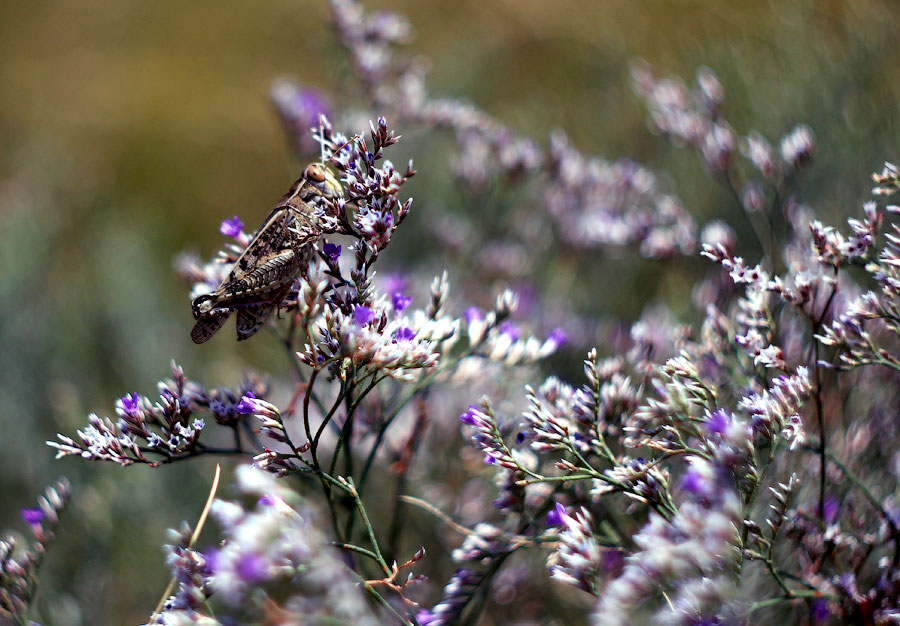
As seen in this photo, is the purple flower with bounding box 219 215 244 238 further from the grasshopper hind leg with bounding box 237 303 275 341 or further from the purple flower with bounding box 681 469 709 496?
the purple flower with bounding box 681 469 709 496

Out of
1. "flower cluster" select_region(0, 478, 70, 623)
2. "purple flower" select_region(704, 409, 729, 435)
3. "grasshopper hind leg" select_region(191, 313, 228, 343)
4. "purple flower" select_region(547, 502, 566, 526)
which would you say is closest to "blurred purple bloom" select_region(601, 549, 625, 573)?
"purple flower" select_region(547, 502, 566, 526)

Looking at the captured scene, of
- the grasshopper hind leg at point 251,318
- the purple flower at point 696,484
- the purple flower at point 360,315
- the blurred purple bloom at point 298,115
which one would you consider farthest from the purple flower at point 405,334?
the blurred purple bloom at point 298,115

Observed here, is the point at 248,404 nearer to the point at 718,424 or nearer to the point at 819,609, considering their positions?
the point at 718,424

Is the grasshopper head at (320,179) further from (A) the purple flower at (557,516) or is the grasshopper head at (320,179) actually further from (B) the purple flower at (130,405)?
(A) the purple flower at (557,516)

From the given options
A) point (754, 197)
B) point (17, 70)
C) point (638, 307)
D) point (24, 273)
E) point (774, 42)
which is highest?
point (17, 70)

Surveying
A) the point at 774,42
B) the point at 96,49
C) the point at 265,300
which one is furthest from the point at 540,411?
the point at 96,49

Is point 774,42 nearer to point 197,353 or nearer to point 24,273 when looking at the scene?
point 197,353
